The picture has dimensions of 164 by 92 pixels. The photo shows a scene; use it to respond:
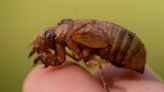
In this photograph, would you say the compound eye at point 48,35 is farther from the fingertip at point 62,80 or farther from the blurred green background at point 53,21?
the blurred green background at point 53,21

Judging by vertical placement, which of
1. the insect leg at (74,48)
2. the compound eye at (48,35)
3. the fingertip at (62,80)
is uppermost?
the compound eye at (48,35)

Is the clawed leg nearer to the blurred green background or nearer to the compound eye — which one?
the compound eye

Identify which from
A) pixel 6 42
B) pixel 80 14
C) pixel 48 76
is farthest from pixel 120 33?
pixel 6 42

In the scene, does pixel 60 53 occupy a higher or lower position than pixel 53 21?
higher

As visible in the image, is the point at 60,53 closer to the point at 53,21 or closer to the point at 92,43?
the point at 92,43

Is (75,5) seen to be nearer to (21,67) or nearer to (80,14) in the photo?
(80,14)

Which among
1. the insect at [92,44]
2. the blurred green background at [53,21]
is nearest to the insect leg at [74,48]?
the insect at [92,44]

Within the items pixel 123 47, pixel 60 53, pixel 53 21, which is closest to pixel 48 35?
pixel 60 53
